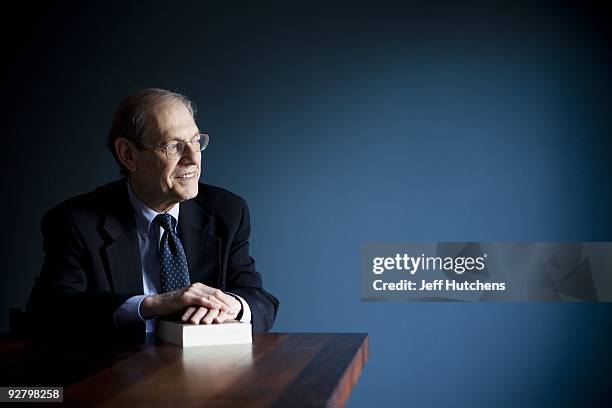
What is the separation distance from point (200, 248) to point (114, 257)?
26cm

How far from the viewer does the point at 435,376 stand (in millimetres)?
3566

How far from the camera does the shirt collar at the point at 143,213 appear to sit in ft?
7.56

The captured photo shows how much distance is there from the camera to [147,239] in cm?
226

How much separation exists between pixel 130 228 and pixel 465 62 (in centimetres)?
197

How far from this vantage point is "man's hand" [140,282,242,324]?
5.79 ft

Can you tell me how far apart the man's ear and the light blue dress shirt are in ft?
0.20

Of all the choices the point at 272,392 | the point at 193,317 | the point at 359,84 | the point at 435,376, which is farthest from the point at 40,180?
the point at 272,392

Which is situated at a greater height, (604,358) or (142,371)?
(142,371)

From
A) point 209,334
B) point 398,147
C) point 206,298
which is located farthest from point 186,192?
point 398,147

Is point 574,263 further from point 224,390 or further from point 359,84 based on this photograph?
point 224,390

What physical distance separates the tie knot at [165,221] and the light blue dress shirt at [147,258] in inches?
0.6

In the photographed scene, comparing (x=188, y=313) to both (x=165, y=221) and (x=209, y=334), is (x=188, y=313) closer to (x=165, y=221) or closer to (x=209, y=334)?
(x=209, y=334)

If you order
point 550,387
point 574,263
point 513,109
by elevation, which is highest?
point 513,109

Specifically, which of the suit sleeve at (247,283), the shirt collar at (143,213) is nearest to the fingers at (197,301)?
the suit sleeve at (247,283)
